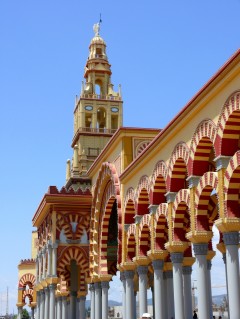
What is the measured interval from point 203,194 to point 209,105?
2663 mm

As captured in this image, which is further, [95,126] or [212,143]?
[95,126]

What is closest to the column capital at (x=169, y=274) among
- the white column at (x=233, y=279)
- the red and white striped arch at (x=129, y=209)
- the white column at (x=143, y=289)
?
the white column at (x=143, y=289)

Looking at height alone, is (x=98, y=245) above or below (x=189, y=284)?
above

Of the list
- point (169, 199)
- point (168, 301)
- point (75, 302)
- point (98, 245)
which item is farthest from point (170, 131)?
point (75, 302)

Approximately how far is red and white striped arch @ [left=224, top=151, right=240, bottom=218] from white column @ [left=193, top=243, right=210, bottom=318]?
92.2 inches

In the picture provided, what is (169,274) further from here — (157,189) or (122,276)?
(157,189)

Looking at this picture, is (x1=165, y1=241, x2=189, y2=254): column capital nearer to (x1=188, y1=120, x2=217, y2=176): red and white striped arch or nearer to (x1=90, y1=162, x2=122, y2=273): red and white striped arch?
(x1=188, y1=120, x2=217, y2=176): red and white striped arch

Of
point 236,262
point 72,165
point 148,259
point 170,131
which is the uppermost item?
point 72,165

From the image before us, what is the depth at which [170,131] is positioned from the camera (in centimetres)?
2041

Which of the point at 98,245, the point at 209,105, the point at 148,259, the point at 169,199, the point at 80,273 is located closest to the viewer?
the point at 209,105

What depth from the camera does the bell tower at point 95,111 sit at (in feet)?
160

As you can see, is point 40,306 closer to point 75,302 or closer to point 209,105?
point 75,302

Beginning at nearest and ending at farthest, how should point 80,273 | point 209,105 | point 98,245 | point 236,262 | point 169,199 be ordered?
point 236,262
point 209,105
point 169,199
point 98,245
point 80,273

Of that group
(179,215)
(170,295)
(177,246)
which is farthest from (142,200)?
(177,246)
